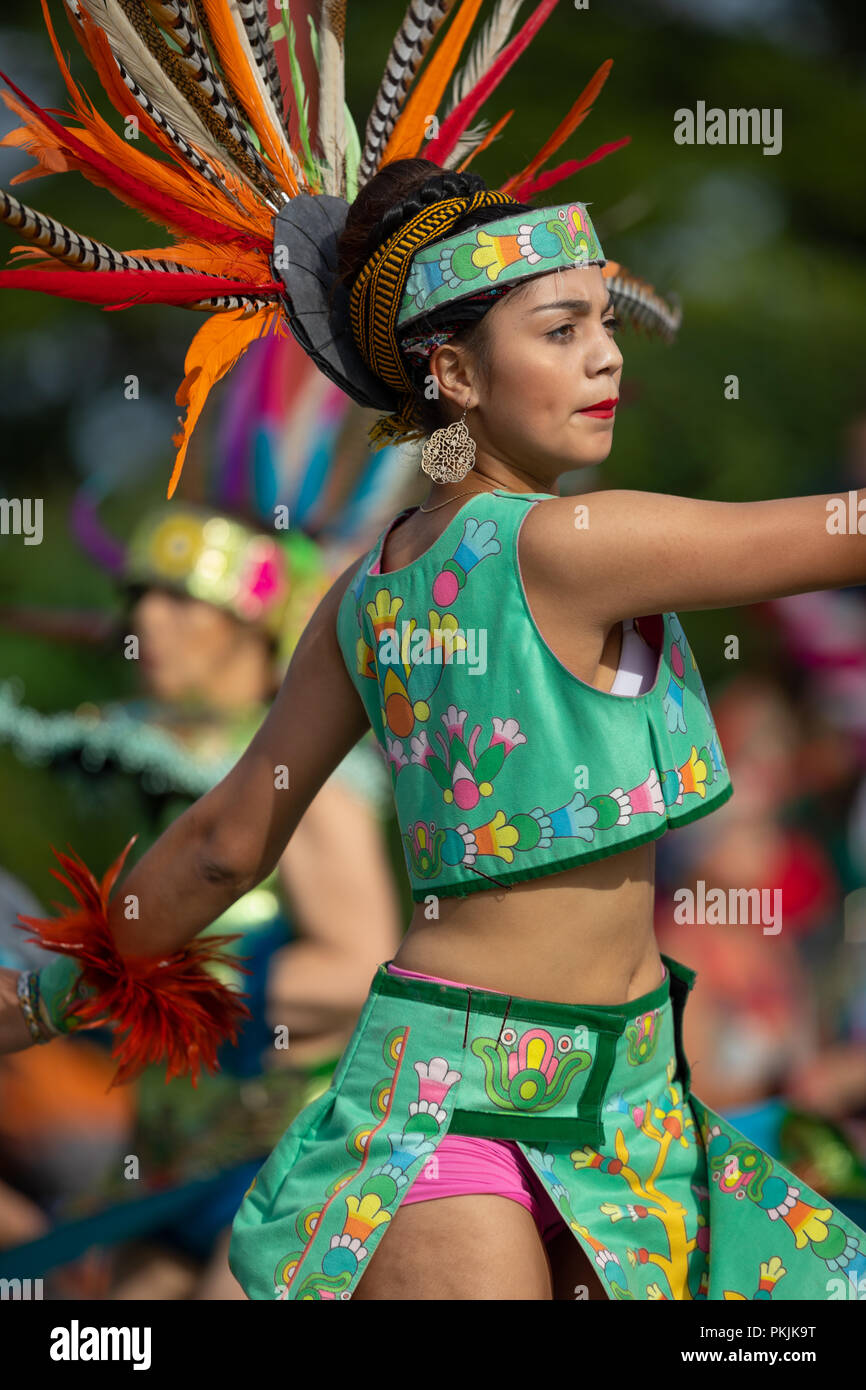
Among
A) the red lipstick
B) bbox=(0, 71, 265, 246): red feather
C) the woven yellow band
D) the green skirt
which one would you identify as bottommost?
the green skirt

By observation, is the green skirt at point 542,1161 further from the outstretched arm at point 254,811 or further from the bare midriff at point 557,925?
the outstretched arm at point 254,811

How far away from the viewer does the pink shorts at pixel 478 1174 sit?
135 cm

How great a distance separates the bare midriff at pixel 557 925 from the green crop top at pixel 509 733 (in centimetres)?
2

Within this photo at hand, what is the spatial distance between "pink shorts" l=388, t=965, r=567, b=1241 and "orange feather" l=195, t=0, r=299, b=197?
0.99 meters

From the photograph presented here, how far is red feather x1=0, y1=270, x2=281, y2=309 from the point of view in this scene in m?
1.55

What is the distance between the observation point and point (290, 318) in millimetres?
1637

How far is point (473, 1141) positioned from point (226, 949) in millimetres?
1555

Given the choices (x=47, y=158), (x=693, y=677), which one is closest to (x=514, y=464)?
(x=693, y=677)

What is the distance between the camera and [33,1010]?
1812 mm

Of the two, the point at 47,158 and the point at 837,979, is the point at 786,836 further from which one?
the point at 47,158

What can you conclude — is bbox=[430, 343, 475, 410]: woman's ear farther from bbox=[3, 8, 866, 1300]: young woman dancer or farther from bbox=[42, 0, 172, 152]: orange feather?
bbox=[42, 0, 172, 152]: orange feather

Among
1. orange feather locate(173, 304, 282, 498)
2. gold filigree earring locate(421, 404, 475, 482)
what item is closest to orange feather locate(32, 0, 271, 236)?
orange feather locate(173, 304, 282, 498)

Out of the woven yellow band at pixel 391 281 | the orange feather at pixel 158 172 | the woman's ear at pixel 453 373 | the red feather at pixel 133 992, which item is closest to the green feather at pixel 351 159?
the orange feather at pixel 158 172

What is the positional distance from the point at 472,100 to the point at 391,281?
0.49 metres
